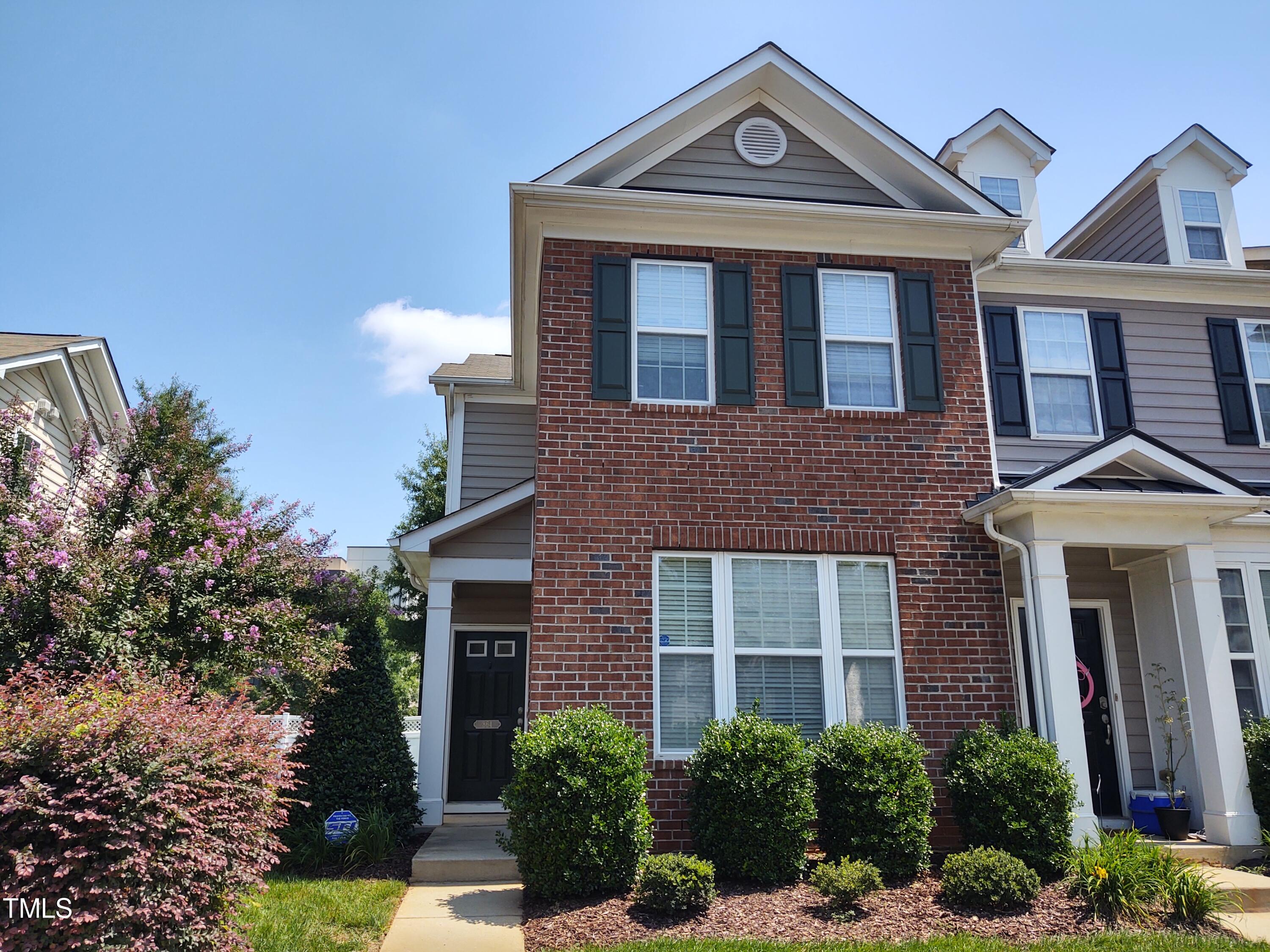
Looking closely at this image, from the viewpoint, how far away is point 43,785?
177 inches

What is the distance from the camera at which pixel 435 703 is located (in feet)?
33.2

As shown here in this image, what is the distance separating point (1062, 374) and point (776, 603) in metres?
5.31

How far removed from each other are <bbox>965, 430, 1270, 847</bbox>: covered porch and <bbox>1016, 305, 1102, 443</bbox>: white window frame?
149cm

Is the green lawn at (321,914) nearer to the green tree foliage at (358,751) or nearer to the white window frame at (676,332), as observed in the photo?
the green tree foliage at (358,751)

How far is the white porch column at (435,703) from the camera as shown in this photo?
31.9 feet

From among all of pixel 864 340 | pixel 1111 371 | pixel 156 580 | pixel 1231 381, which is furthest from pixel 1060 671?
pixel 156 580

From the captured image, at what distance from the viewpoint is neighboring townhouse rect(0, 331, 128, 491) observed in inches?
520

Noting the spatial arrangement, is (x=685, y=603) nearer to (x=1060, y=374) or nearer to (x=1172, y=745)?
(x=1172, y=745)

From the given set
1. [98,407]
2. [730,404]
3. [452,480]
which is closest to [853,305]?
[730,404]

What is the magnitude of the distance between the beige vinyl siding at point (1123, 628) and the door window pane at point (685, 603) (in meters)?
3.88

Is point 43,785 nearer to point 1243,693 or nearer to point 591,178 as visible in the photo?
point 591,178

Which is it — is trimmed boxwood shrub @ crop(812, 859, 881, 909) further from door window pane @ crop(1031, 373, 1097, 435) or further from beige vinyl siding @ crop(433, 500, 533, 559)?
door window pane @ crop(1031, 373, 1097, 435)

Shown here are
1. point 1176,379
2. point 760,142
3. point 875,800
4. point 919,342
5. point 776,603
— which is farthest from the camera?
point 1176,379

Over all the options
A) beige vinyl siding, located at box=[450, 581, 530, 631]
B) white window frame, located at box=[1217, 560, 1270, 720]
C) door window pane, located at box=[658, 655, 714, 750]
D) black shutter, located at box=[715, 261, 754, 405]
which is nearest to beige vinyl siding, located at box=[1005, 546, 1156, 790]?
white window frame, located at box=[1217, 560, 1270, 720]
